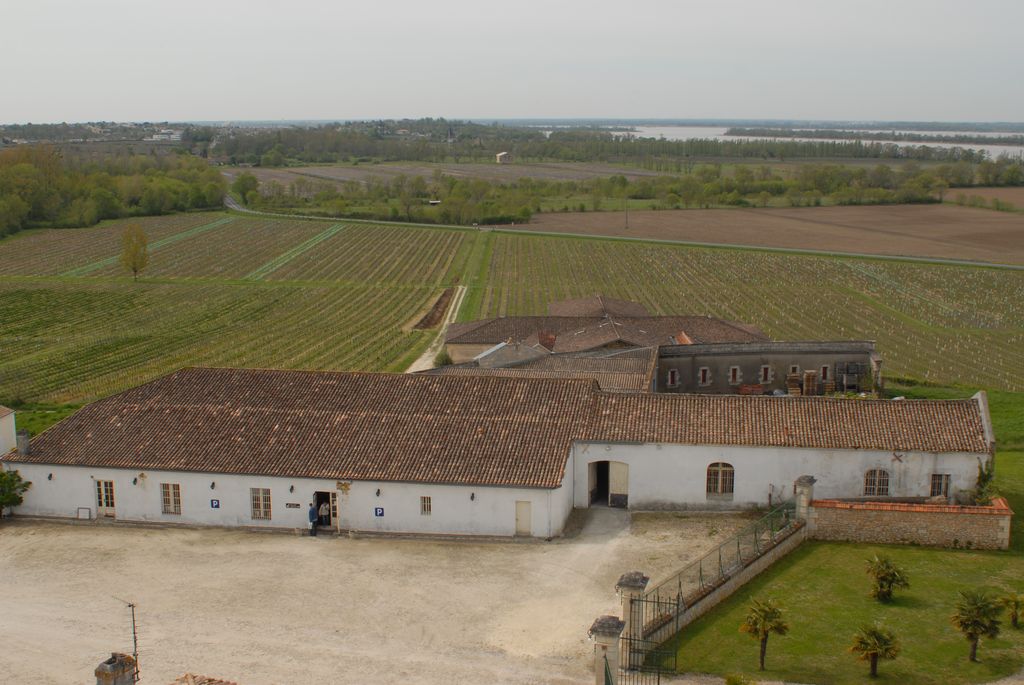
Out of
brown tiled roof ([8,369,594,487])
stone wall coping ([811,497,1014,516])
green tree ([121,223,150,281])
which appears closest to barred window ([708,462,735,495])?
stone wall coping ([811,497,1014,516])

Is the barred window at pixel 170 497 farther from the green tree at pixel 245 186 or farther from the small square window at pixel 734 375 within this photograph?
the green tree at pixel 245 186

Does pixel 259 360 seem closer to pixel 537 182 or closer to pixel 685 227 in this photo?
pixel 685 227

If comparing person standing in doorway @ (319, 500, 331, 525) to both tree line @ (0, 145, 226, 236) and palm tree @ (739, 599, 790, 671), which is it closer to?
palm tree @ (739, 599, 790, 671)

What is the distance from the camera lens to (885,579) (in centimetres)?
2425

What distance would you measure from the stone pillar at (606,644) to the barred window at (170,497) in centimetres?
1568

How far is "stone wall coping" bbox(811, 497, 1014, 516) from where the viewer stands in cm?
2761

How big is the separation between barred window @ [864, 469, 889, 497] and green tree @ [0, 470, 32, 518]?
2463cm

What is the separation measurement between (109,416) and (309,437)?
6834mm

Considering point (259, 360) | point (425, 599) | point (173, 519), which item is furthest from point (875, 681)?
point (259, 360)

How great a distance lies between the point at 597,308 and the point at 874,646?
37.6 metres

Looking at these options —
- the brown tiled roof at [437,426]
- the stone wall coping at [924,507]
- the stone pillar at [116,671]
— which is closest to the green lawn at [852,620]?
the stone wall coping at [924,507]

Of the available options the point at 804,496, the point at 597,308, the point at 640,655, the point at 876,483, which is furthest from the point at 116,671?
the point at 597,308

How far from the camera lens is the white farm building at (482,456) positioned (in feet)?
97.1

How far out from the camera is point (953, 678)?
20750 millimetres
